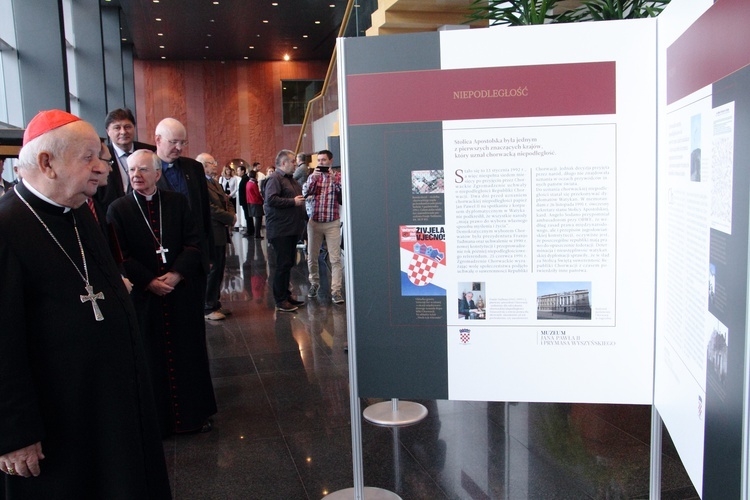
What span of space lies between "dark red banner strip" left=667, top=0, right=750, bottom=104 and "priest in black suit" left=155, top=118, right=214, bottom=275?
284cm

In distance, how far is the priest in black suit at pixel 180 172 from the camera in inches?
163

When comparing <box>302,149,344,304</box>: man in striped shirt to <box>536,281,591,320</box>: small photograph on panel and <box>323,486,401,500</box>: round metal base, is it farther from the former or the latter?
<box>536,281,591,320</box>: small photograph on panel

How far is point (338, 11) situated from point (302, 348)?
1194 cm

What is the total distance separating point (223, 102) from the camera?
22.2m

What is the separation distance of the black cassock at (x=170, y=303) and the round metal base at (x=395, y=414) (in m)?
0.97

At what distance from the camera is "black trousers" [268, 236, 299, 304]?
6.98 meters

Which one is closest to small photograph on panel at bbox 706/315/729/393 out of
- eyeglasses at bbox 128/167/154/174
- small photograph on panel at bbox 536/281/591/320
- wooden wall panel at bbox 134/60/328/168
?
small photograph on panel at bbox 536/281/591/320

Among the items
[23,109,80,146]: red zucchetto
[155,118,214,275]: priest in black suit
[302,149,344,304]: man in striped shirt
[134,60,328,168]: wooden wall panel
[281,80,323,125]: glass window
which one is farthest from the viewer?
[281,80,323,125]: glass window

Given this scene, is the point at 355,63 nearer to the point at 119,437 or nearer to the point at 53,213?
the point at 53,213

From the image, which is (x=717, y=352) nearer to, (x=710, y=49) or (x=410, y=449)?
(x=710, y=49)

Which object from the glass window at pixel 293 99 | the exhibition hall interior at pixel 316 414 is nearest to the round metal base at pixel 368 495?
the exhibition hall interior at pixel 316 414

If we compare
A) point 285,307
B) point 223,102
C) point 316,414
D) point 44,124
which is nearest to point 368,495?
point 316,414

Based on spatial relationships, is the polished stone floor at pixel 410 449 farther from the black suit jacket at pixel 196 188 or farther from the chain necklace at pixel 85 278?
the chain necklace at pixel 85 278

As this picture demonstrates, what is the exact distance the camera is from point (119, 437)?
6.91 feet
